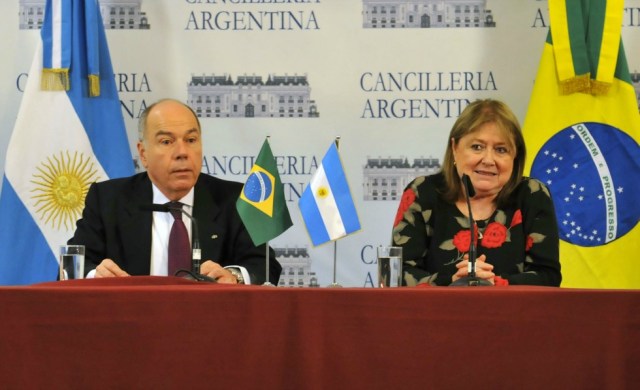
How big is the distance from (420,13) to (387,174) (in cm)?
84

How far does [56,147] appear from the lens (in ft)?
15.4

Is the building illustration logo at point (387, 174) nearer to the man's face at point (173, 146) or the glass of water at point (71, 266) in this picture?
the man's face at point (173, 146)

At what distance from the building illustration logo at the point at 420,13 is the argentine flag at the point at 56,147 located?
136 cm

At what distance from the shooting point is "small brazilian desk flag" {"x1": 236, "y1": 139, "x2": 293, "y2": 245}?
3.44 m

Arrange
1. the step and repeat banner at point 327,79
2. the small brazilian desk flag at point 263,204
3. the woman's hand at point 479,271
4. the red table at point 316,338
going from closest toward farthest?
1. the red table at point 316,338
2. the woman's hand at point 479,271
3. the small brazilian desk flag at point 263,204
4. the step and repeat banner at point 327,79

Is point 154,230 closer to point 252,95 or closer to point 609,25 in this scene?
point 252,95

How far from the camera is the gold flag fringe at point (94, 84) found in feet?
15.3

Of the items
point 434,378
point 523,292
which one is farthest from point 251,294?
point 523,292

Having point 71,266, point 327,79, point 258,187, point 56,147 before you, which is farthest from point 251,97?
point 71,266

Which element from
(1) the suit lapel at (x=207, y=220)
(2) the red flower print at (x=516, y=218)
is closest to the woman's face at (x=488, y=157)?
(2) the red flower print at (x=516, y=218)

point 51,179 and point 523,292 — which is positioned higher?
point 51,179

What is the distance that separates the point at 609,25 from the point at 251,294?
2916 millimetres

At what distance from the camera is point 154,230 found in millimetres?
3865

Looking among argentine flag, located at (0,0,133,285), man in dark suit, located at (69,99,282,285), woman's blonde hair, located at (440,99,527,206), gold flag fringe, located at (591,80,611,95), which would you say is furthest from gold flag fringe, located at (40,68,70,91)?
gold flag fringe, located at (591,80,611,95)
